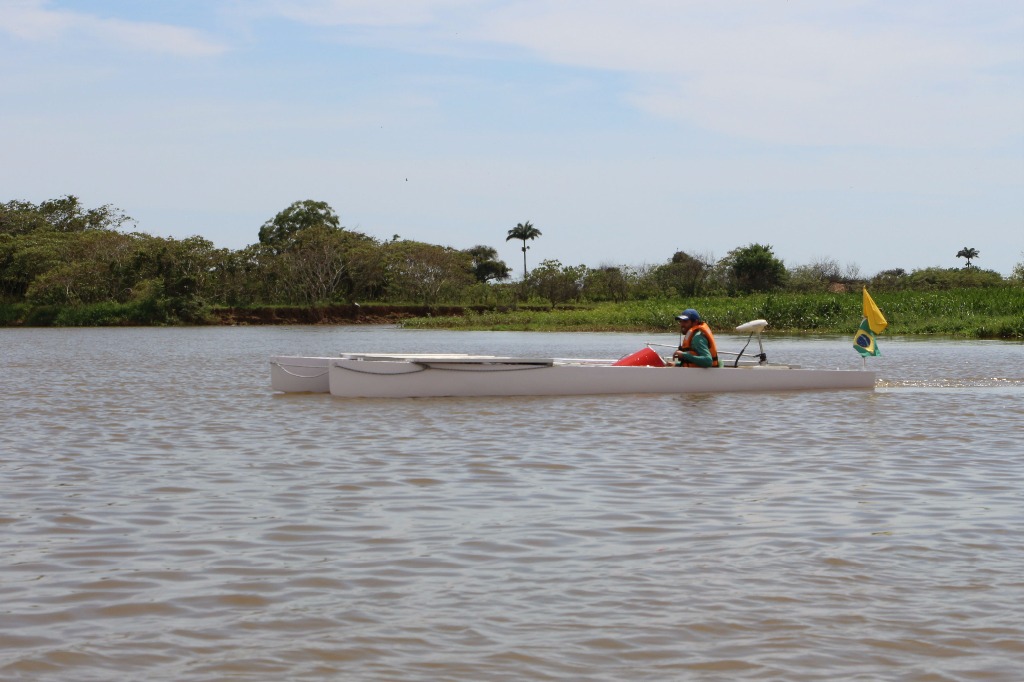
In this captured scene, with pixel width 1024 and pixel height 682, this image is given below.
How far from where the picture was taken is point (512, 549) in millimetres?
6754

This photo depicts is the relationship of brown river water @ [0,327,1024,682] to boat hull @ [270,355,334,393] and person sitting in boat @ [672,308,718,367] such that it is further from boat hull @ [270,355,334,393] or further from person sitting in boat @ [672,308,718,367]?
boat hull @ [270,355,334,393]

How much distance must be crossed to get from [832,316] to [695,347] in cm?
3048

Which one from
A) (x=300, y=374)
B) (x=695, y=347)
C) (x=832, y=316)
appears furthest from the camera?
(x=832, y=316)

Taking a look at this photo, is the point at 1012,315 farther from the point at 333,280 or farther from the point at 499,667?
the point at 333,280

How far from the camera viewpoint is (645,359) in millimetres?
16812

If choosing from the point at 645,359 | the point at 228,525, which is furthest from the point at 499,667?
the point at 645,359

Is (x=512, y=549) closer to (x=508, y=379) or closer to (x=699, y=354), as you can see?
(x=508, y=379)

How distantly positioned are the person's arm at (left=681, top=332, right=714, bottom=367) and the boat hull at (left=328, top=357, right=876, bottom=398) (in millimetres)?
196

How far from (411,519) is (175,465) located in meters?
3.38

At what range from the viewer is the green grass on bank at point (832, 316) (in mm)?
39469

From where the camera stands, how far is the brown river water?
4988 mm

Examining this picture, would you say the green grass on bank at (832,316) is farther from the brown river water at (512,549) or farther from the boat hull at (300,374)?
the brown river water at (512,549)

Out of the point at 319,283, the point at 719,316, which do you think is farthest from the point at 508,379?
the point at 319,283

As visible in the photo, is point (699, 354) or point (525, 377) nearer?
point (525, 377)
